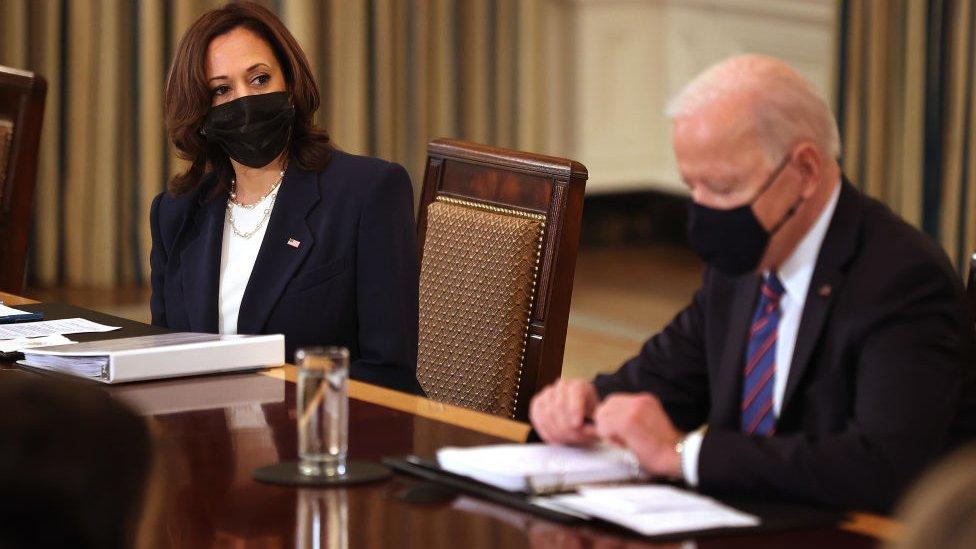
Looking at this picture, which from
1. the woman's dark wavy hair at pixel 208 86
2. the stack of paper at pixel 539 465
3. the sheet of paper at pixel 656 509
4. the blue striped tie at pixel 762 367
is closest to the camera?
the sheet of paper at pixel 656 509

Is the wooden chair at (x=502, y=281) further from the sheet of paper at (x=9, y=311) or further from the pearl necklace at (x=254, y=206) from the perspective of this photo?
the sheet of paper at (x=9, y=311)

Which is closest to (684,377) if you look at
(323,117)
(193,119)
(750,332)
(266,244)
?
(750,332)

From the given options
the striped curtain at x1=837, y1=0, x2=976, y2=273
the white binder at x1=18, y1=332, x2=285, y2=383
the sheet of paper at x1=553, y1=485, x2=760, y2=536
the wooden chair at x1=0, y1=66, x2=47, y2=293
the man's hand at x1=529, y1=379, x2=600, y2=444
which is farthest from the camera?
the striped curtain at x1=837, y1=0, x2=976, y2=273

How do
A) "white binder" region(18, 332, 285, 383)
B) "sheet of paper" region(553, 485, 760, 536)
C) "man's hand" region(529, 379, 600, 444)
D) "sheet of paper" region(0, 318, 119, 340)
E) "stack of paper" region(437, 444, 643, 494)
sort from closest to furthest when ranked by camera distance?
"sheet of paper" region(553, 485, 760, 536) → "stack of paper" region(437, 444, 643, 494) → "man's hand" region(529, 379, 600, 444) → "white binder" region(18, 332, 285, 383) → "sheet of paper" region(0, 318, 119, 340)

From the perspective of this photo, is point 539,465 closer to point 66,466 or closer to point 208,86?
point 66,466

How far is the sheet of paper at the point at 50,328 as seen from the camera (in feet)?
8.88

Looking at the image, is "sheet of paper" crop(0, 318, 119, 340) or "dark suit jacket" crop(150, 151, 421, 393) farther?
"dark suit jacket" crop(150, 151, 421, 393)

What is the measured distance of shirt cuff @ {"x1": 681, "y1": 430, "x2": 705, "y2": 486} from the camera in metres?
1.73

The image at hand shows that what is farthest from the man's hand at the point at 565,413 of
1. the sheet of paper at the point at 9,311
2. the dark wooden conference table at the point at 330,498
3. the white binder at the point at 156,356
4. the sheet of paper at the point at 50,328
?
the sheet of paper at the point at 9,311

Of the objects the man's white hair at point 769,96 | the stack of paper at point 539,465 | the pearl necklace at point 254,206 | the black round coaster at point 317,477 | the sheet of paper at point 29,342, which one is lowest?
the sheet of paper at point 29,342

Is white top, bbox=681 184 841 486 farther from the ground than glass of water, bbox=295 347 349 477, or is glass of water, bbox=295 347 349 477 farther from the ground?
white top, bbox=681 184 841 486

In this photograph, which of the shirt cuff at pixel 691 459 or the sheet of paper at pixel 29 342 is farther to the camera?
the sheet of paper at pixel 29 342

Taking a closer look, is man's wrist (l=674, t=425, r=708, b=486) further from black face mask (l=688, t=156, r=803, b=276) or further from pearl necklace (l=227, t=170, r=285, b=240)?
pearl necklace (l=227, t=170, r=285, b=240)

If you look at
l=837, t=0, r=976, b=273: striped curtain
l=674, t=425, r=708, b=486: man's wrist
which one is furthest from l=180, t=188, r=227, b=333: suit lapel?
l=837, t=0, r=976, b=273: striped curtain
